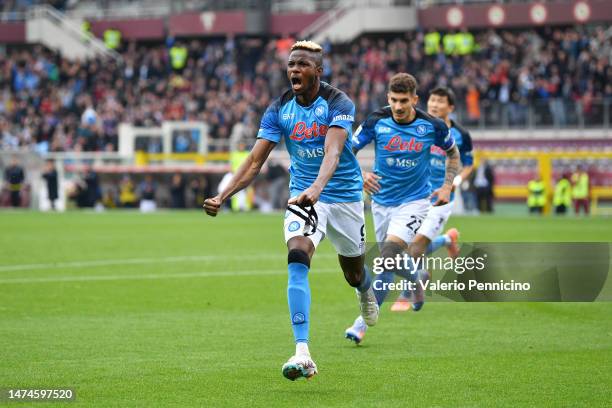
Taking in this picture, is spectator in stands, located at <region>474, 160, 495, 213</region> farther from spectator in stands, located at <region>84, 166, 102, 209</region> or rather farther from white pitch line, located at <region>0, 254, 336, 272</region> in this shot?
white pitch line, located at <region>0, 254, 336, 272</region>

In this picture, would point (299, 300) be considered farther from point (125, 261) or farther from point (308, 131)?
point (125, 261)

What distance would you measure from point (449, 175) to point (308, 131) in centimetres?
343

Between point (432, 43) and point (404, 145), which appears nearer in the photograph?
point (404, 145)

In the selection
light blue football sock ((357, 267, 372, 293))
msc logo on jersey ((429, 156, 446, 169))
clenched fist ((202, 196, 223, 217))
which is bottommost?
light blue football sock ((357, 267, 372, 293))

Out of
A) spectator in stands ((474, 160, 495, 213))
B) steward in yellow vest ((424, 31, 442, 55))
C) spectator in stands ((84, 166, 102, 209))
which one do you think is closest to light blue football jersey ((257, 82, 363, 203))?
spectator in stands ((474, 160, 495, 213))

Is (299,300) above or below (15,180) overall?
above

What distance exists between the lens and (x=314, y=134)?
9.05 m

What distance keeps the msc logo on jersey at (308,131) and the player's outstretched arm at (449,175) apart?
298cm

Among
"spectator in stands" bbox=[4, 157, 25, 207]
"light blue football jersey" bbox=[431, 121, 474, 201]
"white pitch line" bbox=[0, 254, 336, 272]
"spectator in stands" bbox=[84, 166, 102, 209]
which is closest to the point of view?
"light blue football jersey" bbox=[431, 121, 474, 201]

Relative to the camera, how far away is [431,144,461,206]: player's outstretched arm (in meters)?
11.8

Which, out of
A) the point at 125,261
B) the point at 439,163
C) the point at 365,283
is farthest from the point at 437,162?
the point at 125,261

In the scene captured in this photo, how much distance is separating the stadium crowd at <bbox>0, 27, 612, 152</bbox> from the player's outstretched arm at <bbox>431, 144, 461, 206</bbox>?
95.3ft
